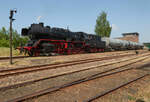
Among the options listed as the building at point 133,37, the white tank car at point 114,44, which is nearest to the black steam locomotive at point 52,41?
the white tank car at point 114,44

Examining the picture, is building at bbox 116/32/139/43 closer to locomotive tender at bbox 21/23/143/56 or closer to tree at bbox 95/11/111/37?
tree at bbox 95/11/111/37

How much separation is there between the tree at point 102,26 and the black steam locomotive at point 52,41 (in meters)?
29.8

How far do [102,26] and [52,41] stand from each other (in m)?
37.5

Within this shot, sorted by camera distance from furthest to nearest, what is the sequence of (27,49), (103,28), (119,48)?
(103,28) → (119,48) → (27,49)

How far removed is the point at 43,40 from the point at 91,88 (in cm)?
1055

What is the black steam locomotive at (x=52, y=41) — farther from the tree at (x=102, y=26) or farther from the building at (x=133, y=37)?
the building at (x=133, y=37)

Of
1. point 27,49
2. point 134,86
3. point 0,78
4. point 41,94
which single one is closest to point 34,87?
point 41,94

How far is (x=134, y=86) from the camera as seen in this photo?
551 centimetres

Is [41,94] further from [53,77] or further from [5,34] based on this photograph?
[5,34]

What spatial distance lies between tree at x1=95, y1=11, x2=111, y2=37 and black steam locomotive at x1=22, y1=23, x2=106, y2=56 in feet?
97.7

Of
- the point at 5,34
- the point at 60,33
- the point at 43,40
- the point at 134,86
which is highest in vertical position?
the point at 5,34

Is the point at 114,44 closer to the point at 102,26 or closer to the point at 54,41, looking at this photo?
the point at 54,41

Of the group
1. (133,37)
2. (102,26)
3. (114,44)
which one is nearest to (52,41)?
(114,44)

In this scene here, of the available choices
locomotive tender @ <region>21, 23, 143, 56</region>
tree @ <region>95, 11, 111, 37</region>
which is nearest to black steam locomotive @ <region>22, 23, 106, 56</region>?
locomotive tender @ <region>21, 23, 143, 56</region>
